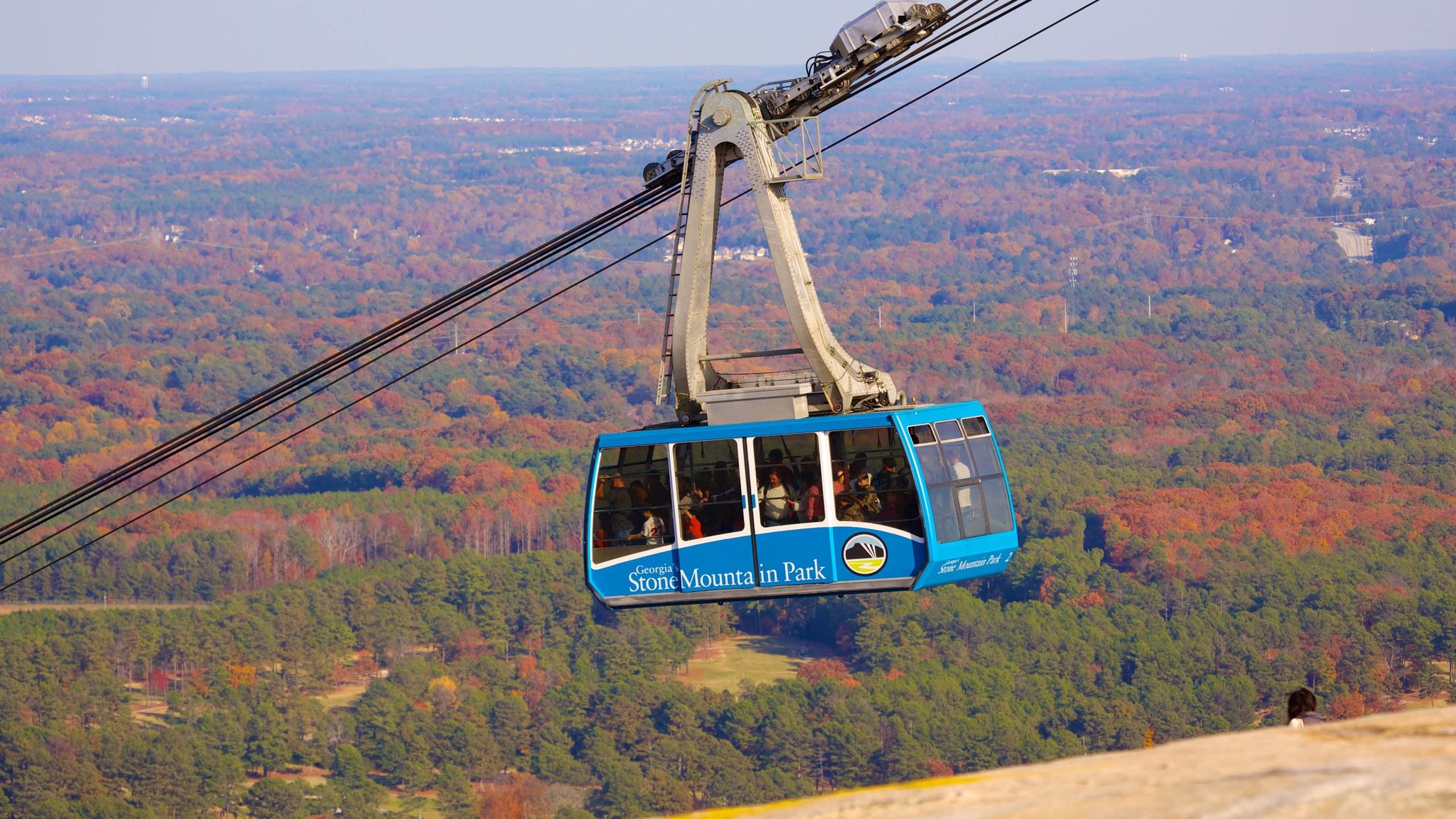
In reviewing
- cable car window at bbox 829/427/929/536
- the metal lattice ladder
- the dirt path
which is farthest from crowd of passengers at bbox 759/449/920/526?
the dirt path

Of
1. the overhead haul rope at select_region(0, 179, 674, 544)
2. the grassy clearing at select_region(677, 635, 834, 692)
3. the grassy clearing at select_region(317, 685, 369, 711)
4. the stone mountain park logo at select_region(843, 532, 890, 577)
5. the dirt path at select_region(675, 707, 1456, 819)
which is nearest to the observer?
the dirt path at select_region(675, 707, 1456, 819)

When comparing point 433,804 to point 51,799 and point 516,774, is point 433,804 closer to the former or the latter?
point 516,774

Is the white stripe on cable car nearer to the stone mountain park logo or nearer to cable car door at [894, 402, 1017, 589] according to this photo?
the stone mountain park logo

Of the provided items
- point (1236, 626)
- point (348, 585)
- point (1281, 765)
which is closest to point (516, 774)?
point (348, 585)

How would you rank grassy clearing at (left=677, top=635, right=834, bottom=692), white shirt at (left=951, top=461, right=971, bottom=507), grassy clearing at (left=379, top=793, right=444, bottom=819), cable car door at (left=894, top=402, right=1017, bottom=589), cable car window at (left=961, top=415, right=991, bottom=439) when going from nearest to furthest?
cable car door at (left=894, top=402, right=1017, bottom=589)
white shirt at (left=951, top=461, right=971, bottom=507)
cable car window at (left=961, top=415, right=991, bottom=439)
grassy clearing at (left=379, top=793, right=444, bottom=819)
grassy clearing at (left=677, top=635, right=834, bottom=692)

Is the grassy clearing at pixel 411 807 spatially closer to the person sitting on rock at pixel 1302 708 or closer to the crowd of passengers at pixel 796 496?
the crowd of passengers at pixel 796 496

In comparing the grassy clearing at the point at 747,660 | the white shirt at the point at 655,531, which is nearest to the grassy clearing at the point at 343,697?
the grassy clearing at the point at 747,660
